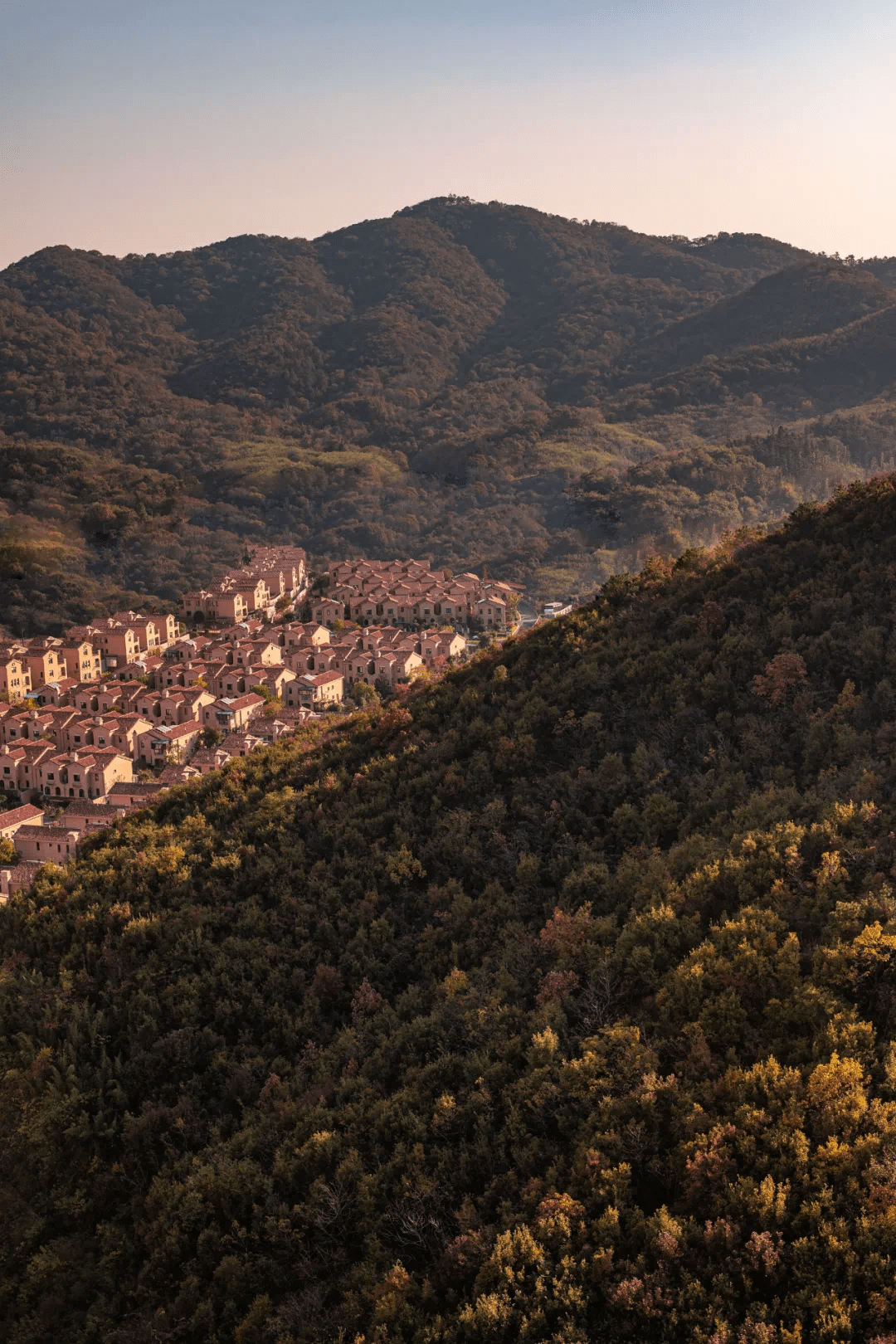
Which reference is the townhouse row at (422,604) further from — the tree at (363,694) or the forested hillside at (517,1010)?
the forested hillside at (517,1010)

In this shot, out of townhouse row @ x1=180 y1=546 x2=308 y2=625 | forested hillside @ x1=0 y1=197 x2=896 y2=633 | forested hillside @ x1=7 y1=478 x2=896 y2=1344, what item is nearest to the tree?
townhouse row @ x1=180 y1=546 x2=308 y2=625

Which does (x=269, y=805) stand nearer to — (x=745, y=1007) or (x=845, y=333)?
(x=745, y=1007)

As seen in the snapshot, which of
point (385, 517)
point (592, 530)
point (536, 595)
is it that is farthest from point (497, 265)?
point (536, 595)

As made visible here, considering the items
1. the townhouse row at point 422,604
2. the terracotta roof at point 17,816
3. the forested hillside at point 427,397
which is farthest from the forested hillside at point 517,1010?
the forested hillside at point 427,397

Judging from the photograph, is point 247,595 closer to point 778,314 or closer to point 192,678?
point 192,678

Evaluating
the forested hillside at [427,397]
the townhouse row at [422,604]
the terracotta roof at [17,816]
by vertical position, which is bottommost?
the terracotta roof at [17,816]

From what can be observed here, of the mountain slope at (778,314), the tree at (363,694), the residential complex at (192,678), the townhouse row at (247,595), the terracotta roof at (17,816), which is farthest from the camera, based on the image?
the mountain slope at (778,314)
